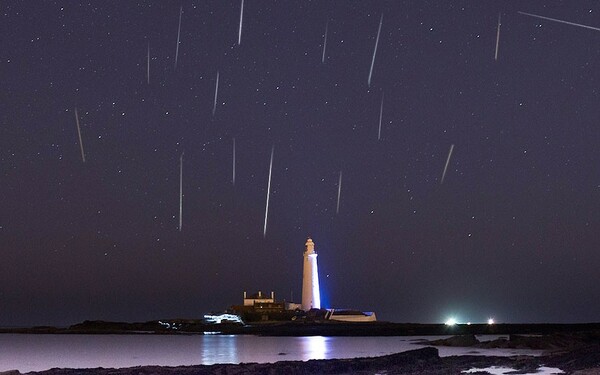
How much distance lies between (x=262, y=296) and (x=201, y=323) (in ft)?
29.6

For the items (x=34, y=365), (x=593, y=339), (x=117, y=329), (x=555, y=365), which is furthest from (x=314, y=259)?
(x=555, y=365)

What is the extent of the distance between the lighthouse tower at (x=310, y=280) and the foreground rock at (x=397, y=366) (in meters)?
61.5

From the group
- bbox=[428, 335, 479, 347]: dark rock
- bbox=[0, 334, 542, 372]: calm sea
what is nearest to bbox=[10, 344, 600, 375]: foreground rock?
bbox=[0, 334, 542, 372]: calm sea

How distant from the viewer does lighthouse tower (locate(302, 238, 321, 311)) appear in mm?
87375

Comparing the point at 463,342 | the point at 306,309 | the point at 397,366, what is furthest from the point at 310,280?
the point at 397,366

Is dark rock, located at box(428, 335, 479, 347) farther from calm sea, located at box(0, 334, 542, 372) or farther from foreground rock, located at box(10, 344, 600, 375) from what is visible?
foreground rock, located at box(10, 344, 600, 375)

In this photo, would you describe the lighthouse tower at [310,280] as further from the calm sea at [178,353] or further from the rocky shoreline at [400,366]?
the rocky shoreline at [400,366]

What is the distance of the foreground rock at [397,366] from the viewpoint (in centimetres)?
Answer: 2161

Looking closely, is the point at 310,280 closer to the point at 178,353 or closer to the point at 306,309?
the point at 306,309

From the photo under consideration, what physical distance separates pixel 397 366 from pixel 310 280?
214ft

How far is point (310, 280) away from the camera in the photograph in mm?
88000

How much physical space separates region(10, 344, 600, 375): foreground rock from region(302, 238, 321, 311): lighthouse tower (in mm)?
61505

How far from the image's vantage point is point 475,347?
43.5 meters

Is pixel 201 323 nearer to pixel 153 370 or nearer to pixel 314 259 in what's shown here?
pixel 314 259
